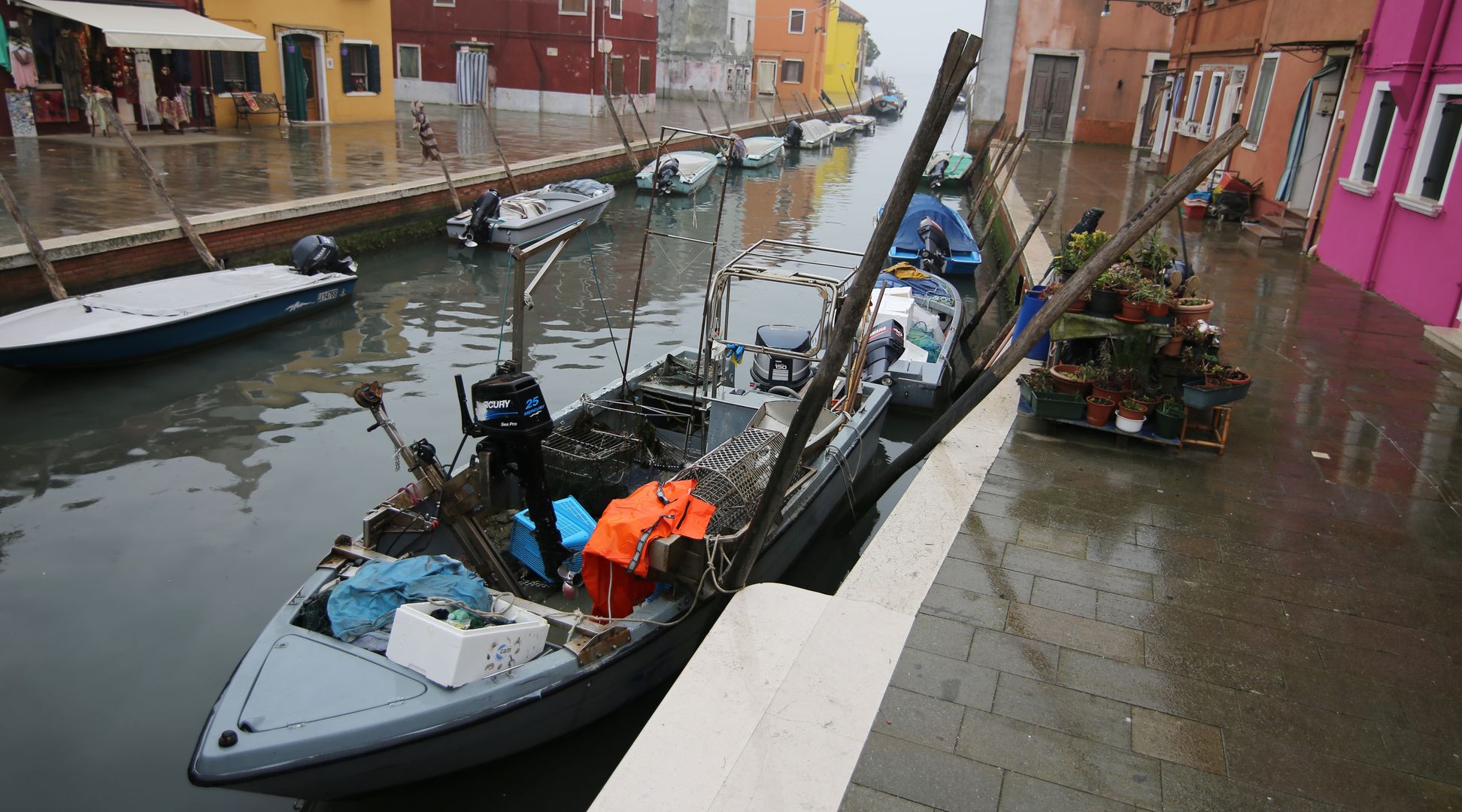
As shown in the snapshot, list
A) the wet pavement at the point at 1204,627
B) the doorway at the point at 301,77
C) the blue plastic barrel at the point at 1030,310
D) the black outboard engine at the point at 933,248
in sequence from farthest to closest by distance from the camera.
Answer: the doorway at the point at 301,77 < the black outboard engine at the point at 933,248 < the blue plastic barrel at the point at 1030,310 < the wet pavement at the point at 1204,627

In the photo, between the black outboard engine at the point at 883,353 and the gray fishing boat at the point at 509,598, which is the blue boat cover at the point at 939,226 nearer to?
the black outboard engine at the point at 883,353

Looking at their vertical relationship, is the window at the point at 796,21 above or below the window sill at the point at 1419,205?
above

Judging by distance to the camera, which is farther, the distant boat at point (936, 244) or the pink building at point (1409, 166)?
the distant boat at point (936, 244)

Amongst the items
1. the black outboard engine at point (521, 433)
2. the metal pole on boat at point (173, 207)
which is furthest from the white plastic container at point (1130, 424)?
the metal pole on boat at point (173, 207)

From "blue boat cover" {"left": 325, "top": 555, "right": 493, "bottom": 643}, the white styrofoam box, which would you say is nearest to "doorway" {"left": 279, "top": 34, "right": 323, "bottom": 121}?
"blue boat cover" {"left": 325, "top": 555, "right": 493, "bottom": 643}

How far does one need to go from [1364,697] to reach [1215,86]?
1584cm

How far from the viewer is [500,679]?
3.76 meters

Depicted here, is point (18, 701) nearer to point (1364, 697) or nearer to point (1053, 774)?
point (1053, 774)

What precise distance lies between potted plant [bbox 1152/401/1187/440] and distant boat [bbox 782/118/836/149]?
83.2 feet

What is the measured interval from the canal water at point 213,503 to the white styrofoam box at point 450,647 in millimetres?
683

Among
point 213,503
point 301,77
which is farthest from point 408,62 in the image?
point 213,503

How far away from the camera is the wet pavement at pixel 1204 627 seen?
3.02m

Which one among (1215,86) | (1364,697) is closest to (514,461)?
(1364,697)

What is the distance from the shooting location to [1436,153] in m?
8.21
